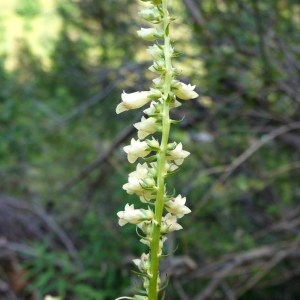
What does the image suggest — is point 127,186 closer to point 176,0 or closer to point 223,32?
point 223,32

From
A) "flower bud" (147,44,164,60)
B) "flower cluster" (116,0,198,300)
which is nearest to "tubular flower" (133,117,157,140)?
"flower cluster" (116,0,198,300)

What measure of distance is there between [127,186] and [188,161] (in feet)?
12.6

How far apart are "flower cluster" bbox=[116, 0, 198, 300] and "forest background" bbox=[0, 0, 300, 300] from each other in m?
2.05

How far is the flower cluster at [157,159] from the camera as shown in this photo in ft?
3.41

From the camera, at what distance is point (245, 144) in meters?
4.49

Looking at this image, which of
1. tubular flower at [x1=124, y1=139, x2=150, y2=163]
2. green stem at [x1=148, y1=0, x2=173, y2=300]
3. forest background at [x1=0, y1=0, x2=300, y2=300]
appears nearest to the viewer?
green stem at [x1=148, y1=0, x2=173, y2=300]

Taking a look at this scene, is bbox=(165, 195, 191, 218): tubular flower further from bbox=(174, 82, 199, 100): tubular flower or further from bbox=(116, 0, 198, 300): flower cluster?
bbox=(174, 82, 199, 100): tubular flower

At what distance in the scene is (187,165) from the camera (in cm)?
490

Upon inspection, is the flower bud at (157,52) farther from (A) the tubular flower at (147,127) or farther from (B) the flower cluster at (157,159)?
(A) the tubular flower at (147,127)

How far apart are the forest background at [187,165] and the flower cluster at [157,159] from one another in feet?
6.71

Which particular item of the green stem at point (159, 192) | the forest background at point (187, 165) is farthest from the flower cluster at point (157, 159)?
the forest background at point (187, 165)

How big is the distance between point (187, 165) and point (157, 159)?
385 centimetres

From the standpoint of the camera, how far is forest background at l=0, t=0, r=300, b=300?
3961 mm

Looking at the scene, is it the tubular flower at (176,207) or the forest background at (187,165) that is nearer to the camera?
the tubular flower at (176,207)
